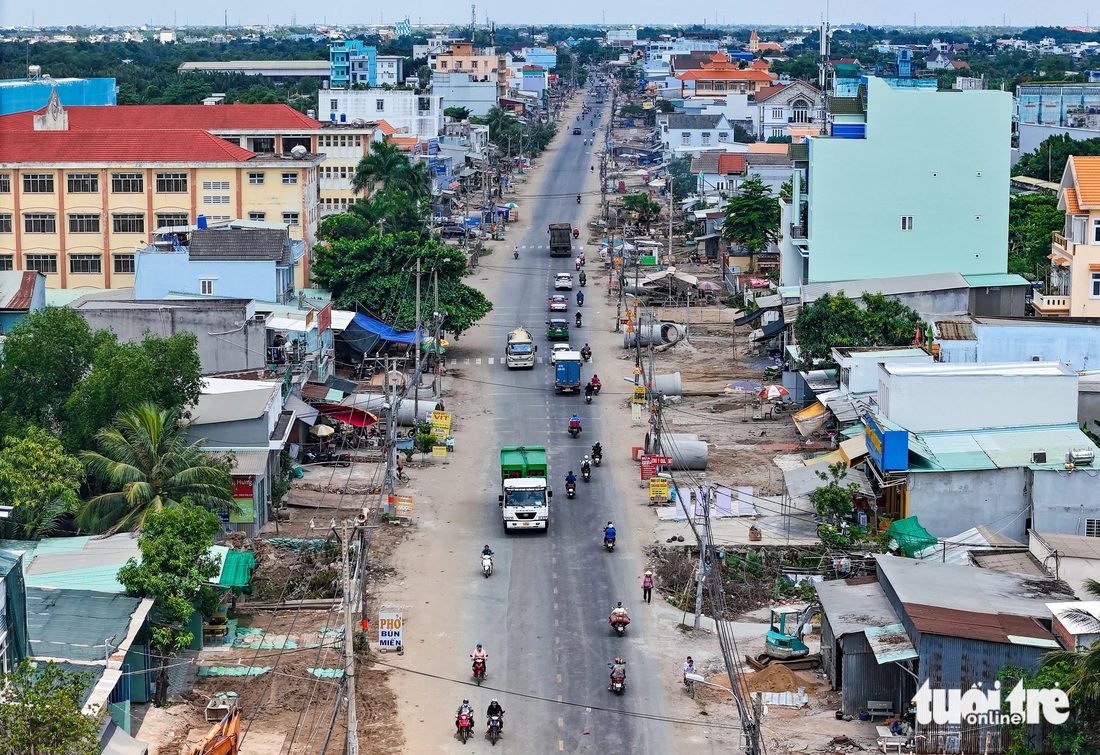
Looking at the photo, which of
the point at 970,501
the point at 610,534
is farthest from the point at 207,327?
the point at 970,501

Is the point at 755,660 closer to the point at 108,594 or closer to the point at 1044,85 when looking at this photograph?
the point at 108,594

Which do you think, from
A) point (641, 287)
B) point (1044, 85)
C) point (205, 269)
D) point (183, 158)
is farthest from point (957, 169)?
point (1044, 85)

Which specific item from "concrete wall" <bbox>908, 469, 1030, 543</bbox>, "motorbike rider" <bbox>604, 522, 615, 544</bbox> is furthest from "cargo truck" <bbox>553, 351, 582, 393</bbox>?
"concrete wall" <bbox>908, 469, 1030, 543</bbox>

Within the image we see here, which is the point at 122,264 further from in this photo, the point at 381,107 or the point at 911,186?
the point at 381,107

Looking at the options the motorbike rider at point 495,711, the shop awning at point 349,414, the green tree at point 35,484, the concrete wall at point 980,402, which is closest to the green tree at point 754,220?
the shop awning at point 349,414

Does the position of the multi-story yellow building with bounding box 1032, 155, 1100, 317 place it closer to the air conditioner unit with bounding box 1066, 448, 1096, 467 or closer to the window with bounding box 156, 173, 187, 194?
the air conditioner unit with bounding box 1066, 448, 1096, 467

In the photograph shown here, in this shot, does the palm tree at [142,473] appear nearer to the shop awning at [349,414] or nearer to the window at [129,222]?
the shop awning at [349,414]
